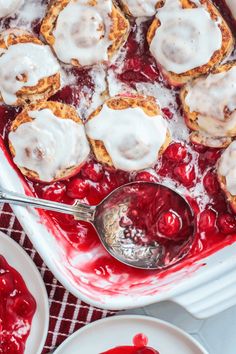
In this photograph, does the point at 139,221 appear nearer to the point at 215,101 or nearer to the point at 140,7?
the point at 215,101

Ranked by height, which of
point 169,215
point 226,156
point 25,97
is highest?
point 25,97

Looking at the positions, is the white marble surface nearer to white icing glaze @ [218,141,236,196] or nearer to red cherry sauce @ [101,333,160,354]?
red cherry sauce @ [101,333,160,354]

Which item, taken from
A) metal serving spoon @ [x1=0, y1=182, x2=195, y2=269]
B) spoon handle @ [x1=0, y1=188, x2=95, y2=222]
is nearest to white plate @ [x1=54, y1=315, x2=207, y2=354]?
metal serving spoon @ [x1=0, y1=182, x2=195, y2=269]

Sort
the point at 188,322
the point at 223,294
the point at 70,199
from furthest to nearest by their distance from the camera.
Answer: the point at 188,322 → the point at 70,199 → the point at 223,294

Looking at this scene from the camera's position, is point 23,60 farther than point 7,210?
No

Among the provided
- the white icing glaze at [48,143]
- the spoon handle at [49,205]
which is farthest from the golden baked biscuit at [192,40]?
the spoon handle at [49,205]

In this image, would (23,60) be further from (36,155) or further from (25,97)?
(36,155)

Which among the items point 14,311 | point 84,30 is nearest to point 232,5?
point 84,30

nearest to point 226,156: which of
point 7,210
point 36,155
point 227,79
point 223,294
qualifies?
point 227,79
